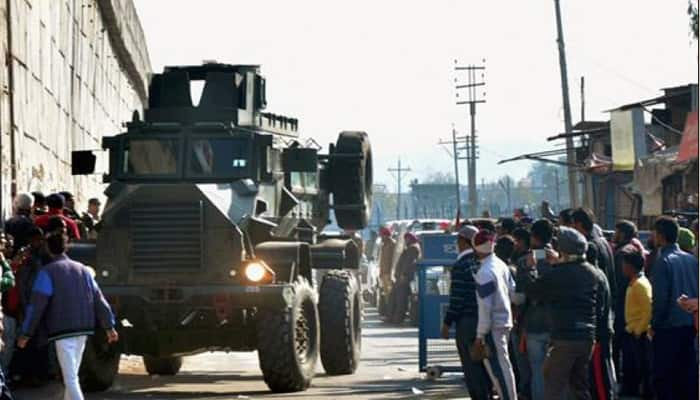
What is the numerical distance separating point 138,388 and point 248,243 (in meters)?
2.24

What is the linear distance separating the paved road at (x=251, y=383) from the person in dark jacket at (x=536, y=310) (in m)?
2.54

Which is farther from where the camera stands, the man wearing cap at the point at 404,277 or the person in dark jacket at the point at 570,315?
the man wearing cap at the point at 404,277

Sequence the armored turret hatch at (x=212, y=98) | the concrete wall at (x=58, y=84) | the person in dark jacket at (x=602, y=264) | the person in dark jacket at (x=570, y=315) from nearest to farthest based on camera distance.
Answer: the person in dark jacket at (x=570, y=315) < the person in dark jacket at (x=602, y=264) < the armored turret hatch at (x=212, y=98) < the concrete wall at (x=58, y=84)

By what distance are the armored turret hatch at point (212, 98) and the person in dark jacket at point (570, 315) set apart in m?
7.34

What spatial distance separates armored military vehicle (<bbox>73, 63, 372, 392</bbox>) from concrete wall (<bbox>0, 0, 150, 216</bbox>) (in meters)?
2.08

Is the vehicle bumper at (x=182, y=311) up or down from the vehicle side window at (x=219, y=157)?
down

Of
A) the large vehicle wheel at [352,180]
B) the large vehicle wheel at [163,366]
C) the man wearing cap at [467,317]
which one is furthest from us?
the large vehicle wheel at [352,180]

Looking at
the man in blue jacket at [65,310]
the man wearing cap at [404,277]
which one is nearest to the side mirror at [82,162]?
the man in blue jacket at [65,310]

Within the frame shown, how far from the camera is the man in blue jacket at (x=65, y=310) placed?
49.8 feet

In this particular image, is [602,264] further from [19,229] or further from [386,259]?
[386,259]

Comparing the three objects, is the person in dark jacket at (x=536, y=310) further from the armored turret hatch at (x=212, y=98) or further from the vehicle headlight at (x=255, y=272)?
the armored turret hatch at (x=212, y=98)

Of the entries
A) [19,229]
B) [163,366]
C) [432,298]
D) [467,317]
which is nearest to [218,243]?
[19,229]

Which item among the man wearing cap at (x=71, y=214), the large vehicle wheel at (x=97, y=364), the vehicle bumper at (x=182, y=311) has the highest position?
the man wearing cap at (x=71, y=214)

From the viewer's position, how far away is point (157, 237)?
19672 millimetres
